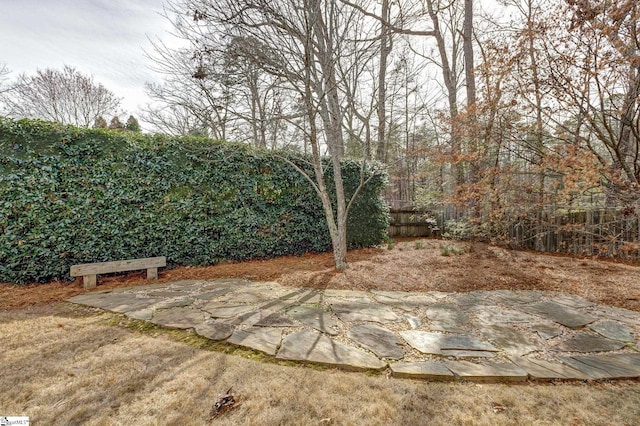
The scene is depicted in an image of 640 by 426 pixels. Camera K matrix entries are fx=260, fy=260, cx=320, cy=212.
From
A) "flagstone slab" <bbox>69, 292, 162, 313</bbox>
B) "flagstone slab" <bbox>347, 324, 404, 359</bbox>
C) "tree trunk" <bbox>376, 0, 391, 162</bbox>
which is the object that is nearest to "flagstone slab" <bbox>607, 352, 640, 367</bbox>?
"flagstone slab" <bbox>347, 324, 404, 359</bbox>

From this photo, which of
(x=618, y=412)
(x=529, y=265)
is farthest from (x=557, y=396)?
(x=529, y=265)

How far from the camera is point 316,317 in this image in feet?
8.82

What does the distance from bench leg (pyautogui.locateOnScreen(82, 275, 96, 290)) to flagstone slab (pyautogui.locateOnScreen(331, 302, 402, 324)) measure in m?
3.55

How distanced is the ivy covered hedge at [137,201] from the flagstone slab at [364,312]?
9.04 feet

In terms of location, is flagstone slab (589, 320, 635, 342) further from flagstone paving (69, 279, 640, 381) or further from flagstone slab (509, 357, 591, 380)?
flagstone slab (509, 357, 591, 380)

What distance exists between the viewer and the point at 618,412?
1485 millimetres

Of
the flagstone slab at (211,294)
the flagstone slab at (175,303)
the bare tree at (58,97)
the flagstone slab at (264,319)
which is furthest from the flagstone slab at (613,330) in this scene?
the bare tree at (58,97)

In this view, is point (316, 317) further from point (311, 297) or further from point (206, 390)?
point (206, 390)

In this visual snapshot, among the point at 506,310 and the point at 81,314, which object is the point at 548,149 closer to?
the point at 506,310

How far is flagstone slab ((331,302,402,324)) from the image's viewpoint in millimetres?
2684

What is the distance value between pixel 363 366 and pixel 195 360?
1.23 metres

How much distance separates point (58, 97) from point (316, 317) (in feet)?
57.0

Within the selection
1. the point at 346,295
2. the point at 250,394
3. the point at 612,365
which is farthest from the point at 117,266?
the point at 612,365

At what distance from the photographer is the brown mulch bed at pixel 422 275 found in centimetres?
349
